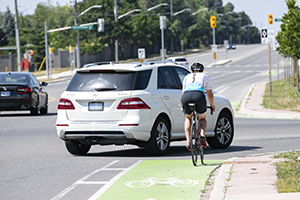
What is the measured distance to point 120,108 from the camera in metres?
10.2

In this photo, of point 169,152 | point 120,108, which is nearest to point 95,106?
point 120,108

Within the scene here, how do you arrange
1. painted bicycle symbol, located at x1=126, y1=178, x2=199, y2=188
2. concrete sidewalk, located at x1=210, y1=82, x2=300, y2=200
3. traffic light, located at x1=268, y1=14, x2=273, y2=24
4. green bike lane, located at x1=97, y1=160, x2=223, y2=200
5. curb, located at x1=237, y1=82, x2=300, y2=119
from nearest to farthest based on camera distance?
1. concrete sidewalk, located at x1=210, y1=82, x2=300, y2=200
2. green bike lane, located at x1=97, y1=160, x2=223, y2=200
3. painted bicycle symbol, located at x1=126, y1=178, x2=199, y2=188
4. curb, located at x1=237, y1=82, x2=300, y2=119
5. traffic light, located at x1=268, y1=14, x2=273, y2=24

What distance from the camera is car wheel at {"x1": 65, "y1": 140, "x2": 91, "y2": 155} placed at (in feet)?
36.0

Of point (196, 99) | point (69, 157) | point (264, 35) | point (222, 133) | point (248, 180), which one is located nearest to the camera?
point (248, 180)

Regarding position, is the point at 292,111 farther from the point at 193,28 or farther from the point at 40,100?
the point at 193,28

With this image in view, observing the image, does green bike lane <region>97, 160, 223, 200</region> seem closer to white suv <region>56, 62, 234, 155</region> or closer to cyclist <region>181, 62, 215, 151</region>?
cyclist <region>181, 62, 215, 151</region>

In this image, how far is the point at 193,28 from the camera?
125m

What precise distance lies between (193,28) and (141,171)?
117878 millimetres

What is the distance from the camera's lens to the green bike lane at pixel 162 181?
7.17m

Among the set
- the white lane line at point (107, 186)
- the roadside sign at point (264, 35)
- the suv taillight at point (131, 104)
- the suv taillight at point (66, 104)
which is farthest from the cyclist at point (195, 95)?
the roadside sign at point (264, 35)

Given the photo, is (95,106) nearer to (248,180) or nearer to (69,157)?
(69,157)

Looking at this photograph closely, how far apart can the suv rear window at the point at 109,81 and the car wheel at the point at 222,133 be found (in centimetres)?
209

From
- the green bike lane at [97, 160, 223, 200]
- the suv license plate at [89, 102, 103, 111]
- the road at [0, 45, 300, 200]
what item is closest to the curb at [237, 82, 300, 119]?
the road at [0, 45, 300, 200]

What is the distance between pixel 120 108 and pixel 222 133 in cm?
269
